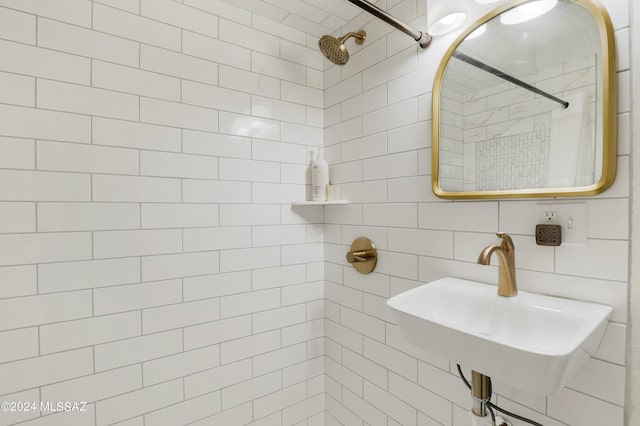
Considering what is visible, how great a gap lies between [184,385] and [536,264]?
54.9 inches

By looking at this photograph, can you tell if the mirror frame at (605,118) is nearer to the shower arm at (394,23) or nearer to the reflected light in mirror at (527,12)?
the reflected light in mirror at (527,12)

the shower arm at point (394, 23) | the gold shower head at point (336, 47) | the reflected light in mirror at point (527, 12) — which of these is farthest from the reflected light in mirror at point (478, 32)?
the gold shower head at point (336, 47)

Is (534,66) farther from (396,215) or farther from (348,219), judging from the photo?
(348,219)

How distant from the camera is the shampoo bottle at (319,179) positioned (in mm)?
1587

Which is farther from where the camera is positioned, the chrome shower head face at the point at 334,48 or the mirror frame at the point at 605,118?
the chrome shower head face at the point at 334,48

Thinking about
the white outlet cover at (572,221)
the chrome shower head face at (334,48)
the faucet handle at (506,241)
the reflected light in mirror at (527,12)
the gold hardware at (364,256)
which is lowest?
the gold hardware at (364,256)

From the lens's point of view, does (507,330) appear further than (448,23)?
No

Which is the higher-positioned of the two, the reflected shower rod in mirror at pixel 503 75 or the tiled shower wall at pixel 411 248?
the reflected shower rod in mirror at pixel 503 75

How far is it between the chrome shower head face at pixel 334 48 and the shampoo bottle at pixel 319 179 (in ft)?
1.59

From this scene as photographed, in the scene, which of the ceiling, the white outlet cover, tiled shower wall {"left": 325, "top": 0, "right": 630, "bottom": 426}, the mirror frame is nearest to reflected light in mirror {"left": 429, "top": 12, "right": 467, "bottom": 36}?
tiled shower wall {"left": 325, "top": 0, "right": 630, "bottom": 426}

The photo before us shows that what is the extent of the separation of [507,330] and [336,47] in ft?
3.91

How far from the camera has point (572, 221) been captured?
0.83 m

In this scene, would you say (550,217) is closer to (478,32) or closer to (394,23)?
(478,32)

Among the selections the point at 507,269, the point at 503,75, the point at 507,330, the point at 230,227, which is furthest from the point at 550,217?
the point at 230,227
